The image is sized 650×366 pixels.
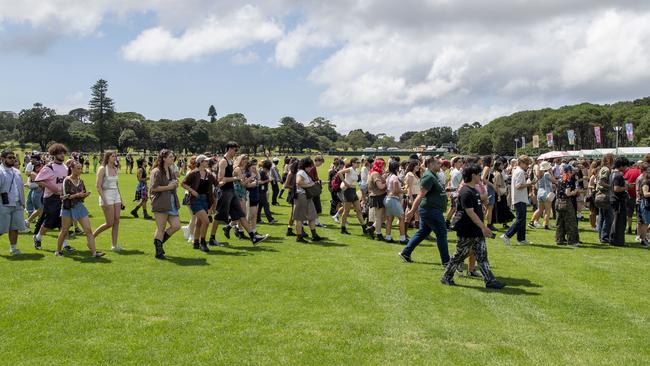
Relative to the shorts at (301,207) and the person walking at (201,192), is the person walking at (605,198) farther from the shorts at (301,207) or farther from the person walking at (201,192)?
the person walking at (201,192)

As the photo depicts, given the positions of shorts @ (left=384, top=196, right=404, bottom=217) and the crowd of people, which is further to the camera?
shorts @ (left=384, top=196, right=404, bottom=217)

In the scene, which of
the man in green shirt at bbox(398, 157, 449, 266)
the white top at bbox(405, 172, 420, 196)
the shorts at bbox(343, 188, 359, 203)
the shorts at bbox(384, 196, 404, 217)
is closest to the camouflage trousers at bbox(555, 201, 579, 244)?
the white top at bbox(405, 172, 420, 196)

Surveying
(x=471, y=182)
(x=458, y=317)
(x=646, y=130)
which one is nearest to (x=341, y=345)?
(x=458, y=317)

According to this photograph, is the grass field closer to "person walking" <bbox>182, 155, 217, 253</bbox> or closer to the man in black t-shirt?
the man in black t-shirt

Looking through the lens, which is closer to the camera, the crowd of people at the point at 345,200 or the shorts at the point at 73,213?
the crowd of people at the point at 345,200

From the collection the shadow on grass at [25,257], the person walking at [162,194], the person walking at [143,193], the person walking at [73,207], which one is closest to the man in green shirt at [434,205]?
the person walking at [162,194]

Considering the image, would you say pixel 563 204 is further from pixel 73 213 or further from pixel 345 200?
pixel 73 213

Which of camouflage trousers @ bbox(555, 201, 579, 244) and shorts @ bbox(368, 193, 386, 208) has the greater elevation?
shorts @ bbox(368, 193, 386, 208)

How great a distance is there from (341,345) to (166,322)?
2.02 metres

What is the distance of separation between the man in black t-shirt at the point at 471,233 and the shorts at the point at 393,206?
378 centimetres

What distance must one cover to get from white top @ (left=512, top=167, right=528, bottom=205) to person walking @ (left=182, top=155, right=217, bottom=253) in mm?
6351

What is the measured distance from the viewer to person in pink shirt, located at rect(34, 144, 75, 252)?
9.90 meters

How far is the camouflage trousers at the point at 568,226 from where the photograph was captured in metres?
11.8

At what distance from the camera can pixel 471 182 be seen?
7883mm
